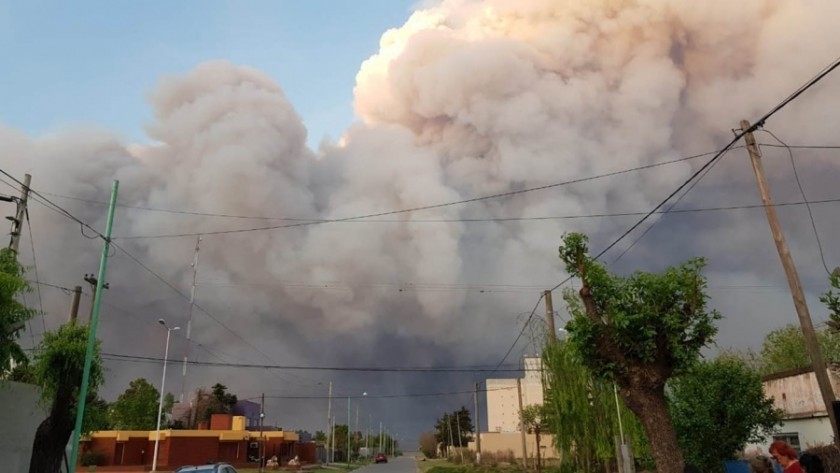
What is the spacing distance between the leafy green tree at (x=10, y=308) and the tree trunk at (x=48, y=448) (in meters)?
3.90

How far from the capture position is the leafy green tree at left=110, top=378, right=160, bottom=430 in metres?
91.3

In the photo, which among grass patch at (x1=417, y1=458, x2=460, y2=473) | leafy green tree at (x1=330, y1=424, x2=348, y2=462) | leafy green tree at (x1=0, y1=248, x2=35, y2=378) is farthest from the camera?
leafy green tree at (x1=330, y1=424, x2=348, y2=462)

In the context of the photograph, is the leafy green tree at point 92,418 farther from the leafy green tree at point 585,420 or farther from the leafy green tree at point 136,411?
the leafy green tree at point 136,411

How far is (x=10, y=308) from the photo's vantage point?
17062 millimetres

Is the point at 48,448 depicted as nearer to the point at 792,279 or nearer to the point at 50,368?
the point at 50,368

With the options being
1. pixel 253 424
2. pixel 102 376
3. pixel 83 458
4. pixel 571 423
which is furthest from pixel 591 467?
pixel 253 424

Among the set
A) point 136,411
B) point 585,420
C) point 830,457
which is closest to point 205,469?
point 585,420

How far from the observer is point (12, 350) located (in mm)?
18219

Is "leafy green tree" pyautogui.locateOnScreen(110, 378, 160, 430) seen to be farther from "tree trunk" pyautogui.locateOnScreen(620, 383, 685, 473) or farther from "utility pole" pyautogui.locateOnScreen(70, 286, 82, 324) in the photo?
"tree trunk" pyautogui.locateOnScreen(620, 383, 685, 473)

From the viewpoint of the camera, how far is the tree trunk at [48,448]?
853 inches

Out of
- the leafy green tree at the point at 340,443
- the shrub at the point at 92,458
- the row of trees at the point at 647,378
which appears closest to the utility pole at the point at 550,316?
the row of trees at the point at 647,378

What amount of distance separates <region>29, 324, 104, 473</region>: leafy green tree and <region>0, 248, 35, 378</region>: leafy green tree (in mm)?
2660

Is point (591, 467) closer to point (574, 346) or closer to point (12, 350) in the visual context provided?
point (574, 346)

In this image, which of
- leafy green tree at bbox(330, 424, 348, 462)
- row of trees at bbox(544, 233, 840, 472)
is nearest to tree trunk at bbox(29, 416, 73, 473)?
row of trees at bbox(544, 233, 840, 472)
